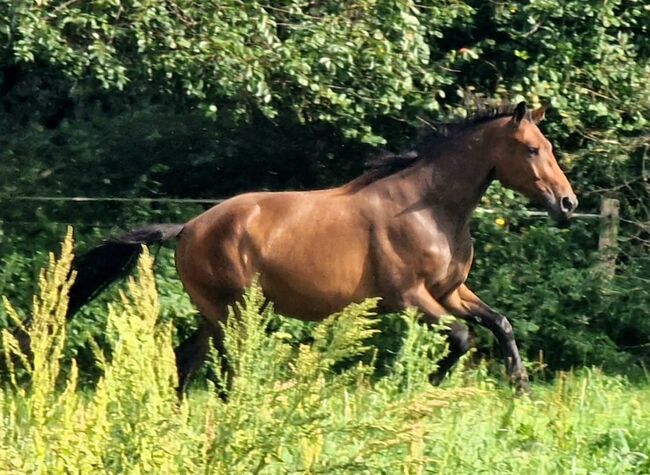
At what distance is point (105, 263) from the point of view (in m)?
8.30

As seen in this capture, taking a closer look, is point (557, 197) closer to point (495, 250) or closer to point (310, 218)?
point (310, 218)

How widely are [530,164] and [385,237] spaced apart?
0.97 meters

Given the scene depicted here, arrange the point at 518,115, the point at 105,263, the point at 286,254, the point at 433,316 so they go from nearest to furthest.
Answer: the point at 433,316, the point at 518,115, the point at 286,254, the point at 105,263

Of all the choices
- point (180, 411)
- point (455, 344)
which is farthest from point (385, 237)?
point (180, 411)

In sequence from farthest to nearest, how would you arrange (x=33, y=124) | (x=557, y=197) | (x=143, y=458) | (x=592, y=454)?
(x=33, y=124) < (x=557, y=197) < (x=592, y=454) < (x=143, y=458)

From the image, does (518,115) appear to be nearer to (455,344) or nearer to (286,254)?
(455,344)

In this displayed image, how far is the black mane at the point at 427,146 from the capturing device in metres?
8.12

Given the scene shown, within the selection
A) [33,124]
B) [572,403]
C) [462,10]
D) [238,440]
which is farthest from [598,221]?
[238,440]

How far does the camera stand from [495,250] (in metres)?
9.88

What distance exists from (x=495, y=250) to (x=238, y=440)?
6.01 meters

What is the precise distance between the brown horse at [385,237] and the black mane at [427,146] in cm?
1

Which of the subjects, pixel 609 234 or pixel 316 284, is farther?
pixel 609 234

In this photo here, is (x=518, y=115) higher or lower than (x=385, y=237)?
higher

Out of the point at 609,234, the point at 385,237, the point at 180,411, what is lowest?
the point at 609,234
